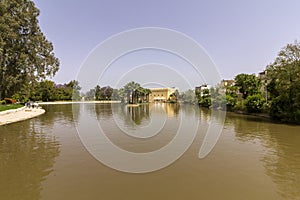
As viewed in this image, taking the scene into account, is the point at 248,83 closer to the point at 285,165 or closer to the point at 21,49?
the point at 285,165

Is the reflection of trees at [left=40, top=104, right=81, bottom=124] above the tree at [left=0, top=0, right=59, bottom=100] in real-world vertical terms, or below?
below

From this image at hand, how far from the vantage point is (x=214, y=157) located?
311 inches

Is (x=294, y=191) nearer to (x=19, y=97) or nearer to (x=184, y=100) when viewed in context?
(x=19, y=97)

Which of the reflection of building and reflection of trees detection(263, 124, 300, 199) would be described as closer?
reflection of trees detection(263, 124, 300, 199)

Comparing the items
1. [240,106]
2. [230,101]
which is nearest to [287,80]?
[240,106]

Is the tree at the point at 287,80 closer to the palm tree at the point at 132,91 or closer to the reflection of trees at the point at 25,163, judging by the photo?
the reflection of trees at the point at 25,163

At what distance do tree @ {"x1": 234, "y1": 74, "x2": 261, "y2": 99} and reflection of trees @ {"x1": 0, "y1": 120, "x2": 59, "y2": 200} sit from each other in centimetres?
2868

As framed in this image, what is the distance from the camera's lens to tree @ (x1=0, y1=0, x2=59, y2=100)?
23.0 metres

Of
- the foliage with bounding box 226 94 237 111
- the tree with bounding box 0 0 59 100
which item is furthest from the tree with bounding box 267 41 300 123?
the tree with bounding box 0 0 59 100

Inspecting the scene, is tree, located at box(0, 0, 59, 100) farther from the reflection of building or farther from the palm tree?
the reflection of building

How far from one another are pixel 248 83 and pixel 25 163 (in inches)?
1239

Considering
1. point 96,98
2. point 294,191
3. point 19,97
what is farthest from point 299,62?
point 96,98

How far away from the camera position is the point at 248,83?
31.4 meters

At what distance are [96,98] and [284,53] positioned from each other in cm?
6912
